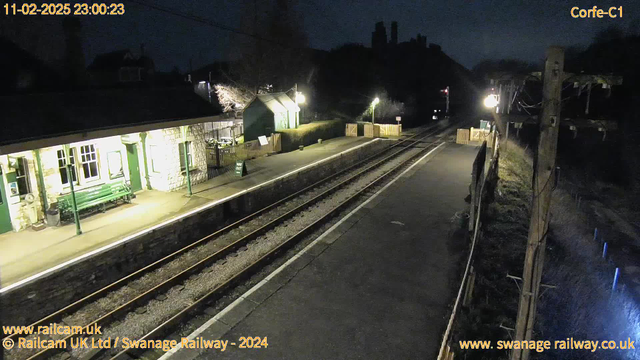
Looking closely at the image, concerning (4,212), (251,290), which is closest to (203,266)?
(251,290)

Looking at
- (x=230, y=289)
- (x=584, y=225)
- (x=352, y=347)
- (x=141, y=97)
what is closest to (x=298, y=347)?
(x=352, y=347)

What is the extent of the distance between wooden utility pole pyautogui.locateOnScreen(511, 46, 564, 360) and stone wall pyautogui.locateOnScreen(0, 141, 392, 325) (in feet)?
30.3

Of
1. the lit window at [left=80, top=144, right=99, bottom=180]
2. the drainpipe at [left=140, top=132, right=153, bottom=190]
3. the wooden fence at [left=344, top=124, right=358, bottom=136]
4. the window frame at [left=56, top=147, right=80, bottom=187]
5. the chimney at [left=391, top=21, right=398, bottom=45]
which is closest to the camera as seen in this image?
the window frame at [left=56, top=147, right=80, bottom=187]

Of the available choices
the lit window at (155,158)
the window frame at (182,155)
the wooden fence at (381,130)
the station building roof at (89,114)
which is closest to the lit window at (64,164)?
the station building roof at (89,114)

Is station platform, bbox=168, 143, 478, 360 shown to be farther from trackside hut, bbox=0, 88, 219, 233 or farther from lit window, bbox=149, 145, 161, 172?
lit window, bbox=149, 145, 161, 172

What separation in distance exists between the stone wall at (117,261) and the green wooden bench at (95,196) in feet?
8.87

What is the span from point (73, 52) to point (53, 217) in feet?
26.4

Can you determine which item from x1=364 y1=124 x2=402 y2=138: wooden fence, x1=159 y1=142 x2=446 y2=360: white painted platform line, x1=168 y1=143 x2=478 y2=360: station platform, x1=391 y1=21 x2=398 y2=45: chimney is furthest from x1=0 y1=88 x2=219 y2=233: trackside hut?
x1=391 y1=21 x2=398 y2=45: chimney

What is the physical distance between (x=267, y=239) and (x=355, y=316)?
5049 mm

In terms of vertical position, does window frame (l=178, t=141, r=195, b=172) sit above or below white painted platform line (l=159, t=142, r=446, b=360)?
above

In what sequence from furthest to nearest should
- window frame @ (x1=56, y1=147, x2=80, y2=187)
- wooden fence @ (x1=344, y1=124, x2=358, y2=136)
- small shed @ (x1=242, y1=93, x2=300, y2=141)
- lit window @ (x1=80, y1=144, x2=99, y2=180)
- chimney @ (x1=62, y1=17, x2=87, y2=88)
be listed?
wooden fence @ (x1=344, y1=124, x2=358, y2=136) → small shed @ (x1=242, y1=93, x2=300, y2=141) → chimney @ (x1=62, y1=17, x2=87, y2=88) → lit window @ (x1=80, y1=144, x2=99, y2=180) → window frame @ (x1=56, y1=147, x2=80, y2=187)

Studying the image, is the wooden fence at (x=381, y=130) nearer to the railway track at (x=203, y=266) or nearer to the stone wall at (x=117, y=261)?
the railway track at (x=203, y=266)

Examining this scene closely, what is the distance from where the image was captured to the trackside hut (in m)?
10.8

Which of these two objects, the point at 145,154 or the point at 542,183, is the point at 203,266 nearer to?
the point at 145,154
